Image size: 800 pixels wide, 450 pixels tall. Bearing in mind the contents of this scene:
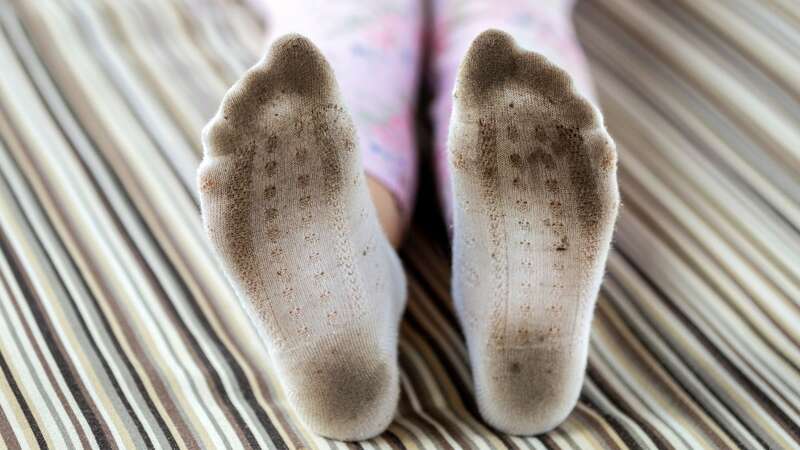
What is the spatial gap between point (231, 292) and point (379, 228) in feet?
0.57

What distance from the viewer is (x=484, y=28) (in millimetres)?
748

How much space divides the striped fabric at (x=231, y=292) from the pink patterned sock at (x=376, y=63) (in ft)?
0.26

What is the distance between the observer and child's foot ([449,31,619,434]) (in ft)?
1.59

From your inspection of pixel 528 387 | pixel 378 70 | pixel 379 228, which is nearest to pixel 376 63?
pixel 378 70

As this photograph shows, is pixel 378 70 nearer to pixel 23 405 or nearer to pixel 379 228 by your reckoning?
pixel 379 228

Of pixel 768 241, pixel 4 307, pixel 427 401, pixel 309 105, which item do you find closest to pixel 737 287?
pixel 768 241

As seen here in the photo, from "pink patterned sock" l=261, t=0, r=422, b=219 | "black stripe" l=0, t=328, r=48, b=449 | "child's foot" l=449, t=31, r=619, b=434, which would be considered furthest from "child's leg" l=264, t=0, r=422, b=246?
"black stripe" l=0, t=328, r=48, b=449

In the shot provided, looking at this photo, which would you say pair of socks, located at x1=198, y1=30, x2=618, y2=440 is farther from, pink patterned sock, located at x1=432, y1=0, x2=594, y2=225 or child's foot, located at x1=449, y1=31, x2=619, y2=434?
pink patterned sock, located at x1=432, y1=0, x2=594, y2=225

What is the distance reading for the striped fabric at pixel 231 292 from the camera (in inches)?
23.4

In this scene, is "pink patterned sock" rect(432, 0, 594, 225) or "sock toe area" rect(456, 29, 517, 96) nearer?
"sock toe area" rect(456, 29, 517, 96)

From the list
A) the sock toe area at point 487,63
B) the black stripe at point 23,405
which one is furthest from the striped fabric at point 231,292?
the sock toe area at point 487,63

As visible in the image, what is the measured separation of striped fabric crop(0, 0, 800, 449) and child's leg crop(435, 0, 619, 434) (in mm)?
52

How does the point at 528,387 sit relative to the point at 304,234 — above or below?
below

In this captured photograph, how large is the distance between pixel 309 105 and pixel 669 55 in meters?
0.50
